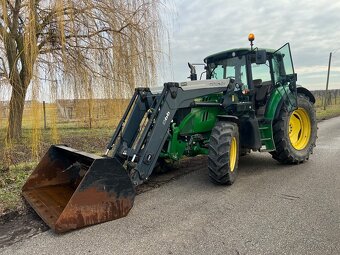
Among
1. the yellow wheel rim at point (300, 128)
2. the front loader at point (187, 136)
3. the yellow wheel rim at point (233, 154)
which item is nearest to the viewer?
the front loader at point (187, 136)

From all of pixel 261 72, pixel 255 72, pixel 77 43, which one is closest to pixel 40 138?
pixel 77 43

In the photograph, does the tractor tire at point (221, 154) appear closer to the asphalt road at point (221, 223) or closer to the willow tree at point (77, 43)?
the asphalt road at point (221, 223)

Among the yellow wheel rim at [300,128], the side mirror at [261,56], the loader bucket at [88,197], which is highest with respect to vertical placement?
the side mirror at [261,56]

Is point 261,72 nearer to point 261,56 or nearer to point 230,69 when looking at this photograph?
point 230,69

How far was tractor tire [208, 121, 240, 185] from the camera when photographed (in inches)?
183

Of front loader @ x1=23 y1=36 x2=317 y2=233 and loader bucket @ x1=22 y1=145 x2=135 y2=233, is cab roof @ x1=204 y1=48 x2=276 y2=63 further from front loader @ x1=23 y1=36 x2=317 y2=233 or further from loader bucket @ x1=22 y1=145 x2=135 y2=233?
loader bucket @ x1=22 y1=145 x2=135 y2=233

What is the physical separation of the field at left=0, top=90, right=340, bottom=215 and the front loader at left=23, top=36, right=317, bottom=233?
2.70ft

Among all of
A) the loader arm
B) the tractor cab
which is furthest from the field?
the tractor cab

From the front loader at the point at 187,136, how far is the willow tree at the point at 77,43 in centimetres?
178

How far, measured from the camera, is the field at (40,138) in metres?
5.15

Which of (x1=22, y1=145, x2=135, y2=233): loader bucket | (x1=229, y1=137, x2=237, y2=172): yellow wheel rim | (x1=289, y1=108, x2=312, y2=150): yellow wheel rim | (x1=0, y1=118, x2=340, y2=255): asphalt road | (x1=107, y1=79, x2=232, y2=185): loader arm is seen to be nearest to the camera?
(x1=0, y1=118, x2=340, y2=255): asphalt road

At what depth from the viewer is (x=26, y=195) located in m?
4.32

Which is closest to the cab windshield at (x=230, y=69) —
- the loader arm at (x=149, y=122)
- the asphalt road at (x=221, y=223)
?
the loader arm at (x=149, y=122)

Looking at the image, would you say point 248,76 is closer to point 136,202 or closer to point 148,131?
point 148,131
